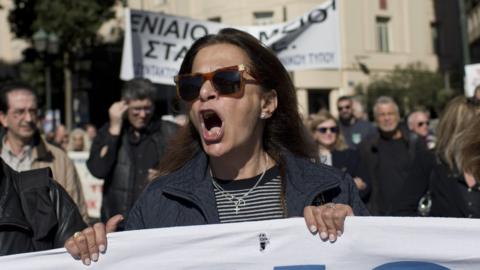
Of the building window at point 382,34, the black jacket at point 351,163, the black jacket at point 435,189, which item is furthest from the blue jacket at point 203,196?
the building window at point 382,34

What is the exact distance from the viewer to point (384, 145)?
276 inches

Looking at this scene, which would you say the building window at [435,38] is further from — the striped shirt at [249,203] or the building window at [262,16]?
the striped shirt at [249,203]

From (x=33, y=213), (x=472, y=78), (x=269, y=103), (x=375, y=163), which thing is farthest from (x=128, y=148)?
(x=472, y=78)

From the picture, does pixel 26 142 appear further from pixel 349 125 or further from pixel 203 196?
pixel 349 125

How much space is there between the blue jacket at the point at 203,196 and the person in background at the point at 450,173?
1.24 metres

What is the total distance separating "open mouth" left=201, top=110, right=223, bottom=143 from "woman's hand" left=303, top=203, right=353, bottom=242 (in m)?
0.40

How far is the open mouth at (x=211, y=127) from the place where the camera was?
268 cm

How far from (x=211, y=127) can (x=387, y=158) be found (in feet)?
14.3

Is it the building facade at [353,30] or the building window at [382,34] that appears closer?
the building facade at [353,30]

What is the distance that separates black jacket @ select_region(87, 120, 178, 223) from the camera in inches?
224

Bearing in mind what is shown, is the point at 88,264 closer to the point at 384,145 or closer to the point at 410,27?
the point at 384,145

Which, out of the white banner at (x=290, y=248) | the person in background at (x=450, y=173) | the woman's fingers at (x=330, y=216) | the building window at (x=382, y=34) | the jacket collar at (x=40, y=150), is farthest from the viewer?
the building window at (x=382, y=34)

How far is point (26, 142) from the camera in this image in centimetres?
503

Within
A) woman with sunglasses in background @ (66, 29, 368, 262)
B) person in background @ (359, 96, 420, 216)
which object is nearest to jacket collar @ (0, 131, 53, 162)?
woman with sunglasses in background @ (66, 29, 368, 262)
